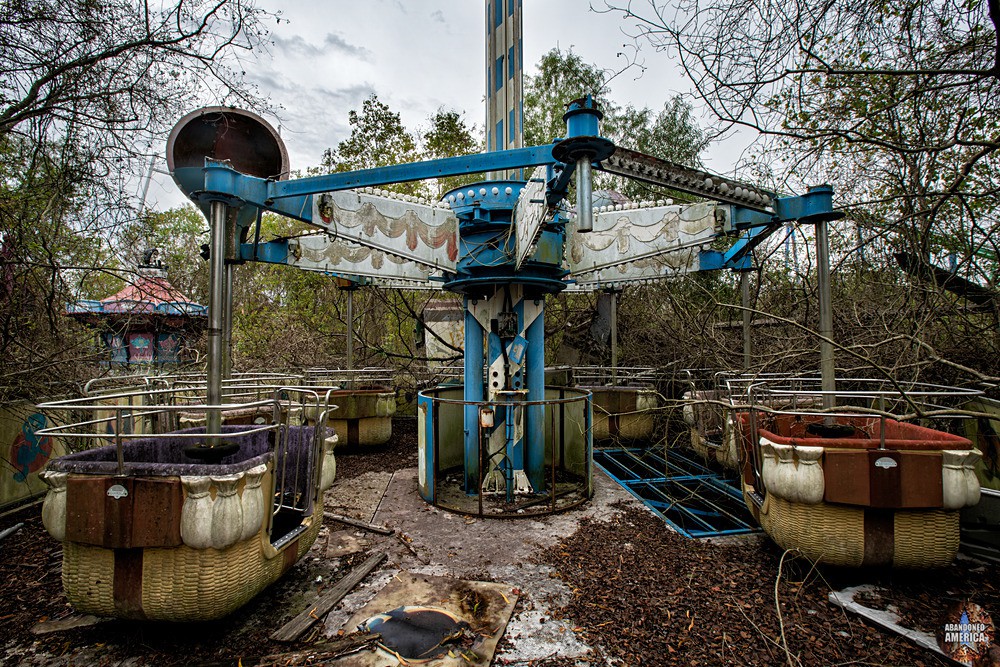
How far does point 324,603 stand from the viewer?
140 inches

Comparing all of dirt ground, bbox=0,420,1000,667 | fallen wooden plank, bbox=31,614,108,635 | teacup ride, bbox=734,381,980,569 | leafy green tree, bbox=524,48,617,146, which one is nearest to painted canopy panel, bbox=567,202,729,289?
teacup ride, bbox=734,381,980,569

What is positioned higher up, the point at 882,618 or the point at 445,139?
the point at 445,139

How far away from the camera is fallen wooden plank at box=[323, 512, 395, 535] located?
16.5 ft

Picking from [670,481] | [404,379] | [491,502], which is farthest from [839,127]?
[404,379]

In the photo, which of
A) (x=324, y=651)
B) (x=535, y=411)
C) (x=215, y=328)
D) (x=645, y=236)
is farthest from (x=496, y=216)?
(x=324, y=651)

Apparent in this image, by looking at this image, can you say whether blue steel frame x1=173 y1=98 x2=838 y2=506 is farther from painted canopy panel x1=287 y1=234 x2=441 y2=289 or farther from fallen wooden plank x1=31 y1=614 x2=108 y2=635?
fallen wooden plank x1=31 y1=614 x2=108 y2=635

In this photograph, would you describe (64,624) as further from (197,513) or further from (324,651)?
(324,651)

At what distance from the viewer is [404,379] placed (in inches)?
502

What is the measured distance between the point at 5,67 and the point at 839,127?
8.57 meters

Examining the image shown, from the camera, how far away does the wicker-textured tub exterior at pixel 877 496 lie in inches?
138

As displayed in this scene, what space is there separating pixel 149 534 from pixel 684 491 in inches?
235

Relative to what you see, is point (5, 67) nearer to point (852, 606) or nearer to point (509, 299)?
point (509, 299)

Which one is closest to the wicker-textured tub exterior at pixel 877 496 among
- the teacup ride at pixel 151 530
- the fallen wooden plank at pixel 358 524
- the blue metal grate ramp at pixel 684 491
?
the blue metal grate ramp at pixel 684 491

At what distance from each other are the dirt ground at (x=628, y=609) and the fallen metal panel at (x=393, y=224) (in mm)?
3253
